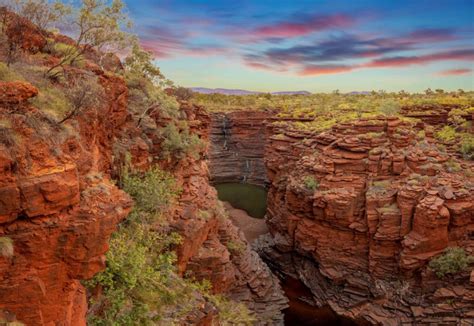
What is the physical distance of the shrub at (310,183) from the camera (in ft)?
75.2

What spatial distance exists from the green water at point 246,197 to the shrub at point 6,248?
33.4 metres

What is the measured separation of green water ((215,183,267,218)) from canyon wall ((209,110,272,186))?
1662 millimetres

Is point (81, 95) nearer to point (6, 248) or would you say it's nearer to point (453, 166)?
point (6, 248)

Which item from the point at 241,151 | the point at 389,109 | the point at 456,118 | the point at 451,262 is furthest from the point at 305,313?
the point at 241,151

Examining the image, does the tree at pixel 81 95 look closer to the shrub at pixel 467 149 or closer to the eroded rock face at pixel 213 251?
the eroded rock face at pixel 213 251

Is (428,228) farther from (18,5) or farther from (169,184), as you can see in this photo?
(18,5)

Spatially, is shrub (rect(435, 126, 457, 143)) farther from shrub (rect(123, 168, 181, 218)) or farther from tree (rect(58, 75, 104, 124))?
tree (rect(58, 75, 104, 124))

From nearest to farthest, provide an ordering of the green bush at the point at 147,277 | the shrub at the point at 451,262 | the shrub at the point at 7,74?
the shrub at the point at 7,74
the green bush at the point at 147,277
the shrub at the point at 451,262

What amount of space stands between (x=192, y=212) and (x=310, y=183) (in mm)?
9675

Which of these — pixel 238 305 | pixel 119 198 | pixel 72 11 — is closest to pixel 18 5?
pixel 72 11

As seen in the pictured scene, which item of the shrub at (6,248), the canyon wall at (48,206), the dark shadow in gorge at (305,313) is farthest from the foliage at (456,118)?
the shrub at (6,248)

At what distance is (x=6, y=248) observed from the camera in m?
6.03

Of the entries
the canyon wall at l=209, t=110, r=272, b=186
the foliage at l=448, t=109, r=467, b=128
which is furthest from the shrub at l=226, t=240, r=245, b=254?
the canyon wall at l=209, t=110, r=272, b=186

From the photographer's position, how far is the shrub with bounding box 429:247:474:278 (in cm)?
1873
